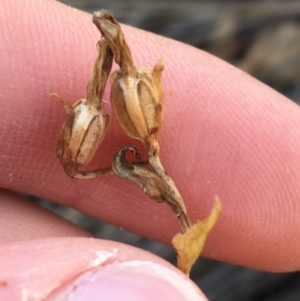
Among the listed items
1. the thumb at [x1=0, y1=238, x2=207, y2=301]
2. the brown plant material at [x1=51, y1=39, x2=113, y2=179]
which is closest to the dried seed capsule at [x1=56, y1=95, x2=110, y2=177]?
the brown plant material at [x1=51, y1=39, x2=113, y2=179]

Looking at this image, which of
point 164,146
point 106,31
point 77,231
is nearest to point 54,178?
point 77,231

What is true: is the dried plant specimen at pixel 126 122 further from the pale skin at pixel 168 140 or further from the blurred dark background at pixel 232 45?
the blurred dark background at pixel 232 45

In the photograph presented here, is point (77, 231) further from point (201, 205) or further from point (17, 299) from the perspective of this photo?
point (17, 299)

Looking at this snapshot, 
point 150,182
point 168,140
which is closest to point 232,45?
point 168,140

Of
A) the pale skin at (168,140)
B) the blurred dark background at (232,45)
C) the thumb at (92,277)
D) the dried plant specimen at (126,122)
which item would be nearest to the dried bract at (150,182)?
the dried plant specimen at (126,122)

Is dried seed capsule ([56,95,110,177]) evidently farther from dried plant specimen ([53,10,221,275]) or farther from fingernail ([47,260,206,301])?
fingernail ([47,260,206,301])

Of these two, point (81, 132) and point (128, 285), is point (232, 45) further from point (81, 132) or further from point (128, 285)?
point (128, 285)
